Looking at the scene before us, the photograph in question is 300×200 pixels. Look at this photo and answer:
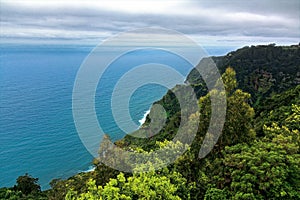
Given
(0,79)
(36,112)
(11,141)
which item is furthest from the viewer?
(0,79)

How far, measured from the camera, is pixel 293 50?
104 m

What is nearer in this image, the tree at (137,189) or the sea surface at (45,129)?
the tree at (137,189)

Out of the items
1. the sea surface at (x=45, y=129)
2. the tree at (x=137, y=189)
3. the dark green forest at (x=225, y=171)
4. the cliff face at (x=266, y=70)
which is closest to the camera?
the tree at (x=137, y=189)

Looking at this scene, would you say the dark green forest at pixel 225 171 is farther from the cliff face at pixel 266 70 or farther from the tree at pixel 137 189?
the cliff face at pixel 266 70

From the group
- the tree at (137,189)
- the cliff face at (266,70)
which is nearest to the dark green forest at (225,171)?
the tree at (137,189)

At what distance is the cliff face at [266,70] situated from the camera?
7719cm

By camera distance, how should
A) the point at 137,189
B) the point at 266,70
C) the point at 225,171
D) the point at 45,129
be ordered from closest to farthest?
1. the point at 137,189
2. the point at 225,171
3. the point at 45,129
4. the point at 266,70

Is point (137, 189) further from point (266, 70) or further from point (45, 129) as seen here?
point (266, 70)

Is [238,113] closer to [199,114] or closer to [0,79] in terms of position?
[199,114]

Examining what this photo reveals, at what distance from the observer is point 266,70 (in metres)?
85.8

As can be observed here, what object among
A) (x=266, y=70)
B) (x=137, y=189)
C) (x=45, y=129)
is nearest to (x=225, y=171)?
(x=137, y=189)

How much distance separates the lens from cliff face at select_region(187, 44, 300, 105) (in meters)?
77.2

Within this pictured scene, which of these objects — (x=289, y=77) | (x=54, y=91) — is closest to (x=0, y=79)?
(x=54, y=91)

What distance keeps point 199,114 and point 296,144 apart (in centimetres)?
498
